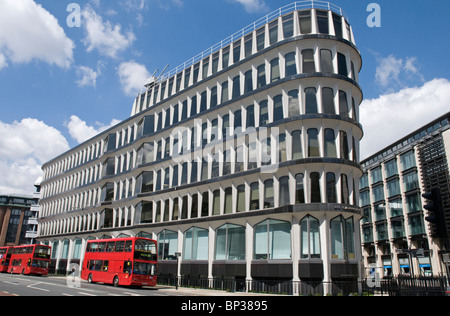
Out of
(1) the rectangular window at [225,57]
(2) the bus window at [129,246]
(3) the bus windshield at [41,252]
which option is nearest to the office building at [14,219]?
(3) the bus windshield at [41,252]

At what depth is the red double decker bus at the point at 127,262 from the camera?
28016mm

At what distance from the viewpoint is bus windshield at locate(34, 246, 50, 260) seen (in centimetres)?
4331

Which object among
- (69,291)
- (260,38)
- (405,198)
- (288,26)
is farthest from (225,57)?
(405,198)

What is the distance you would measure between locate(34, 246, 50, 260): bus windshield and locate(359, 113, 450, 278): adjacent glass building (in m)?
43.6

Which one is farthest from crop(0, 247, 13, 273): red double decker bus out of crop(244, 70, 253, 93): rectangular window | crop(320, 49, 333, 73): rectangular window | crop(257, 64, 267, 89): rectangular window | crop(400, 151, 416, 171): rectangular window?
crop(400, 151, 416, 171): rectangular window

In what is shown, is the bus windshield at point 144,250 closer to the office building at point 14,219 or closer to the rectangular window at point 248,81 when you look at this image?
the rectangular window at point 248,81

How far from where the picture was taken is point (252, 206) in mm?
31766

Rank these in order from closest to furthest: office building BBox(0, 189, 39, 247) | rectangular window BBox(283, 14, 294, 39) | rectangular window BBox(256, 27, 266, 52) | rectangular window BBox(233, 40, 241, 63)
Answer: rectangular window BBox(283, 14, 294, 39)
rectangular window BBox(256, 27, 266, 52)
rectangular window BBox(233, 40, 241, 63)
office building BBox(0, 189, 39, 247)

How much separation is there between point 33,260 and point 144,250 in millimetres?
22289

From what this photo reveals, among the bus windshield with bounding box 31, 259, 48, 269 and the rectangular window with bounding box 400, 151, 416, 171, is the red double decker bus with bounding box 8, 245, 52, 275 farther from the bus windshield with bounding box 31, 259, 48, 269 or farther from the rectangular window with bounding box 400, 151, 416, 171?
the rectangular window with bounding box 400, 151, 416, 171

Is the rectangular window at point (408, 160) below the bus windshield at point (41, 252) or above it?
above

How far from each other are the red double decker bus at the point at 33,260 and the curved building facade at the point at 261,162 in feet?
29.5

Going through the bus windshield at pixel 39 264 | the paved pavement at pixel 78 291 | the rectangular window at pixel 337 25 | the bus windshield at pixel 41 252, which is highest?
the rectangular window at pixel 337 25
